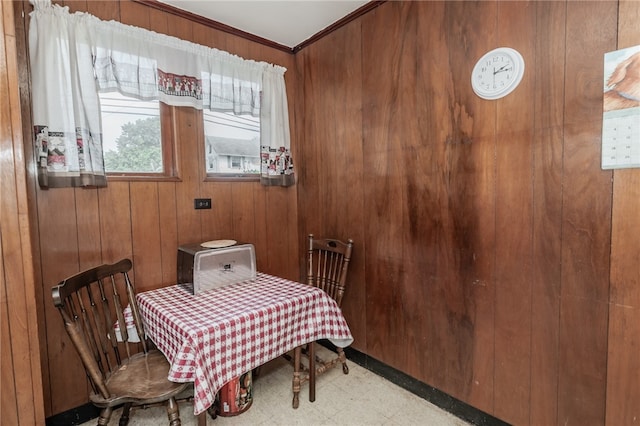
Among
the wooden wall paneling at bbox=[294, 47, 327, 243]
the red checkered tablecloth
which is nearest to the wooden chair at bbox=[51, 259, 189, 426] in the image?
the red checkered tablecloth

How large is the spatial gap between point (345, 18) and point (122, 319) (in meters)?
2.43

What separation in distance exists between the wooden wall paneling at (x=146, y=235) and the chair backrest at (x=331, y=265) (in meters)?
1.06

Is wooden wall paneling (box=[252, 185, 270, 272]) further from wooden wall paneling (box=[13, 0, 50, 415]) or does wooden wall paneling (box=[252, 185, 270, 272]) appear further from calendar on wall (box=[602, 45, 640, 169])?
calendar on wall (box=[602, 45, 640, 169])

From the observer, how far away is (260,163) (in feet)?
8.12

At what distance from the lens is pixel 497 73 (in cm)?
151

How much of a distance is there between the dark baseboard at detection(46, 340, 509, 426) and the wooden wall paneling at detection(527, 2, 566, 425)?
0.93 feet

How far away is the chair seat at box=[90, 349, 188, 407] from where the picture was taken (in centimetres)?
132

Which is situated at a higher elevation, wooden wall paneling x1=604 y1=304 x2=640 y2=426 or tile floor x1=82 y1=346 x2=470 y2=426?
wooden wall paneling x1=604 y1=304 x2=640 y2=426

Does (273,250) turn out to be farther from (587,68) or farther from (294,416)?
(587,68)

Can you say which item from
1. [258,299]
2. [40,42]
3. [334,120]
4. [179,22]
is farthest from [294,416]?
[179,22]

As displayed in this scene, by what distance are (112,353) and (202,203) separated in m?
1.07

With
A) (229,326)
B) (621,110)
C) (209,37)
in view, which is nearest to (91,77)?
(209,37)

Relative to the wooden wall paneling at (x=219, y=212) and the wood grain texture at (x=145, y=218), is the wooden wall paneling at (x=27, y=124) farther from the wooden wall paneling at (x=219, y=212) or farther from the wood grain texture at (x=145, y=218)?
the wooden wall paneling at (x=219, y=212)

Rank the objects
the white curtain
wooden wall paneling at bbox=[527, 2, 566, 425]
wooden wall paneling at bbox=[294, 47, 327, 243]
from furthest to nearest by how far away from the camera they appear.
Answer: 1. wooden wall paneling at bbox=[294, 47, 327, 243]
2. the white curtain
3. wooden wall paneling at bbox=[527, 2, 566, 425]
